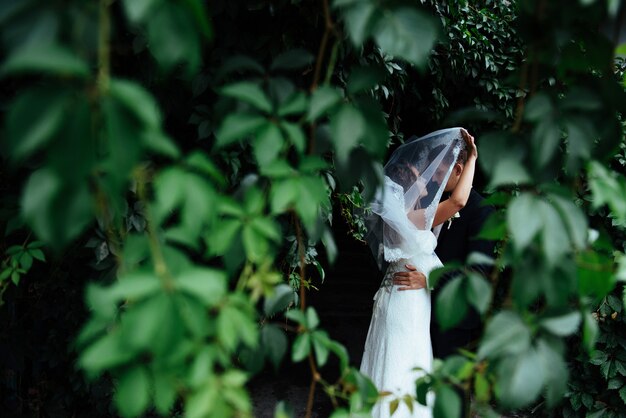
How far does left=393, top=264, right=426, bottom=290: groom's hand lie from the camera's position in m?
2.57

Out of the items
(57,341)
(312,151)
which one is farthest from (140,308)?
(57,341)

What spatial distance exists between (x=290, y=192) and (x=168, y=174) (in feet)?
0.60

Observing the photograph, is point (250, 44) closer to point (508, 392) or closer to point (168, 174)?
point (168, 174)

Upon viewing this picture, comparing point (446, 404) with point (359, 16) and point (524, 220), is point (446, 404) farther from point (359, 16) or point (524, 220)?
point (359, 16)

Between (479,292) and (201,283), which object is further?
(479,292)

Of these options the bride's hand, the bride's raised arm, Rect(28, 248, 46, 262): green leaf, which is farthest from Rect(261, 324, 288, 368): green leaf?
the bride's hand

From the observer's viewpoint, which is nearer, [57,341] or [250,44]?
[250,44]

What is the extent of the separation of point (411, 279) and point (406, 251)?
6.5 inches

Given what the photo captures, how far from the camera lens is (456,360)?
82 cm

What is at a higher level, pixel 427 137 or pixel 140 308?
pixel 140 308

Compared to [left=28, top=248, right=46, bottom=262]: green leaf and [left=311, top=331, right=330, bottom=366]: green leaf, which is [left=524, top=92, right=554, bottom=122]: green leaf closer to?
[left=311, top=331, right=330, bottom=366]: green leaf

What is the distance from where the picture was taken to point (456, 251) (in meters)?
2.66

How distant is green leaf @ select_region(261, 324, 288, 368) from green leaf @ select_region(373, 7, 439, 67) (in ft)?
1.72

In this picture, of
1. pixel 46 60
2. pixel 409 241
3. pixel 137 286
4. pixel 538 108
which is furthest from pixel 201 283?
pixel 409 241
